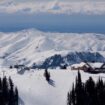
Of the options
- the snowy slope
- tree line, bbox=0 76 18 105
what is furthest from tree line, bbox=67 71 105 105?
tree line, bbox=0 76 18 105

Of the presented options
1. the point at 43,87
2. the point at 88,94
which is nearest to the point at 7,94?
the point at 43,87

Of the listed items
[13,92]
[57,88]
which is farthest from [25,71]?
[13,92]

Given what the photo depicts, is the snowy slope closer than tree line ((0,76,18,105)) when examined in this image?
No

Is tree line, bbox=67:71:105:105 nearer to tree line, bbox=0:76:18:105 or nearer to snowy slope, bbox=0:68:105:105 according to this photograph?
snowy slope, bbox=0:68:105:105

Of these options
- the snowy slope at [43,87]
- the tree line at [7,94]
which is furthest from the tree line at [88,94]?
the tree line at [7,94]

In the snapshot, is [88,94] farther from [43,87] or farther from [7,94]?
[43,87]

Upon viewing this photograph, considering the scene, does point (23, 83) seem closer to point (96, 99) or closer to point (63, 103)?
point (63, 103)
